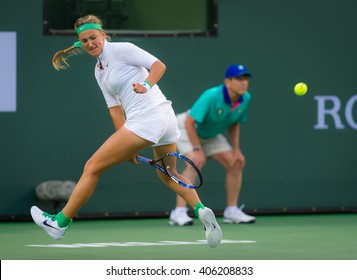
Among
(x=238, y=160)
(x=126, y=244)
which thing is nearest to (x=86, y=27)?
(x=126, y=244)

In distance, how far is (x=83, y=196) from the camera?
266 inches

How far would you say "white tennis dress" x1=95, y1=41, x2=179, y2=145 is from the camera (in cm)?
680

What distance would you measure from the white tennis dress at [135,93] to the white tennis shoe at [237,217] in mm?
2913

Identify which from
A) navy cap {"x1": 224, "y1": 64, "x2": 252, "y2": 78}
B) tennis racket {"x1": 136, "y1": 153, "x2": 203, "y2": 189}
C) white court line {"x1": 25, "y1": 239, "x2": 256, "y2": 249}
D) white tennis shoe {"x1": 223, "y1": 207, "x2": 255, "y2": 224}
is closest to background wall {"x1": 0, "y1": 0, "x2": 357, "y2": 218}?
white tennis shoe {"x1": 223, "y1": 207, "x2": 255, "y2": 224}

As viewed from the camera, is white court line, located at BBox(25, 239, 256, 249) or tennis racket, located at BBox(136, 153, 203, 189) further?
white court line, located at BBox(25, 239, 256, 249)

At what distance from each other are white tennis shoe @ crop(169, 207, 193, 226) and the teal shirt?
82 centimetres

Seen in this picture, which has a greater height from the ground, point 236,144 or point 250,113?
point 250,113

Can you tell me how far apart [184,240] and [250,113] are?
279 centimetres

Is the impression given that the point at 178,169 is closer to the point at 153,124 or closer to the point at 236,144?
the point at 153,124

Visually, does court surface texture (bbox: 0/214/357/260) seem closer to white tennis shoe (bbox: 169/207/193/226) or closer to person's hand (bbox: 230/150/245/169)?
white tennis shoe (bbox: 169/207/193/226)

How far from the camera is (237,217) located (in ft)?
32.0

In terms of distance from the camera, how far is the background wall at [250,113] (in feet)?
33.0

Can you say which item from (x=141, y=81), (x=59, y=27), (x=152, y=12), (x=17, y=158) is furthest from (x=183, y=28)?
(x=141, y=81)

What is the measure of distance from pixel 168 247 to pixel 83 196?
0.93 metres
